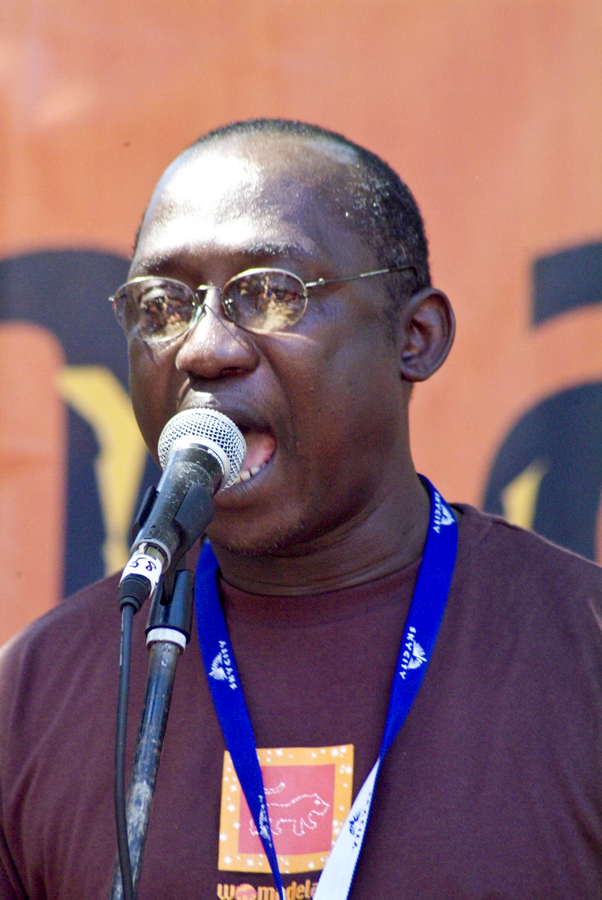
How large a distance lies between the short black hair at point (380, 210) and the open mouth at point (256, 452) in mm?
494

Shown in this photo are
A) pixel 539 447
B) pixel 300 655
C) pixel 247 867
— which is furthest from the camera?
pixel 539 447

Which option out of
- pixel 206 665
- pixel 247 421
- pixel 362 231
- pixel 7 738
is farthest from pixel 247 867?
pixel 362 231

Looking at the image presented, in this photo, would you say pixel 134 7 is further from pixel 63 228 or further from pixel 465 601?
pixel 465 601

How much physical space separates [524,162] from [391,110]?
468 millimetres

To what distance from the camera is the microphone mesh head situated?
61.7 inches

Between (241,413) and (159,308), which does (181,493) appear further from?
(159,308)

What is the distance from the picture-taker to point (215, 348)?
1992 millimetres

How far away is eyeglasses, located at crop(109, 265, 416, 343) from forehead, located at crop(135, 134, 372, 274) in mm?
71

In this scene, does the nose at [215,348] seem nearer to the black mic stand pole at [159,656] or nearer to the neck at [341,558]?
the neck at [341,558]

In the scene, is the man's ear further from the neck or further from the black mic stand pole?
the black mic stand pole

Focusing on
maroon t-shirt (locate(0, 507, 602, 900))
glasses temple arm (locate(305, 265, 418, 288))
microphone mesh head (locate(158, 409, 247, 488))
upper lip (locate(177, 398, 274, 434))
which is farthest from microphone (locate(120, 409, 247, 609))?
maroon t-shirt (locate(0, 507, 602, 900))

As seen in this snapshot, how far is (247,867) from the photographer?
6.24ft

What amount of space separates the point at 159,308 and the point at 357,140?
1.46 meters

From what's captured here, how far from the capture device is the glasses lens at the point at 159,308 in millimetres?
2107
